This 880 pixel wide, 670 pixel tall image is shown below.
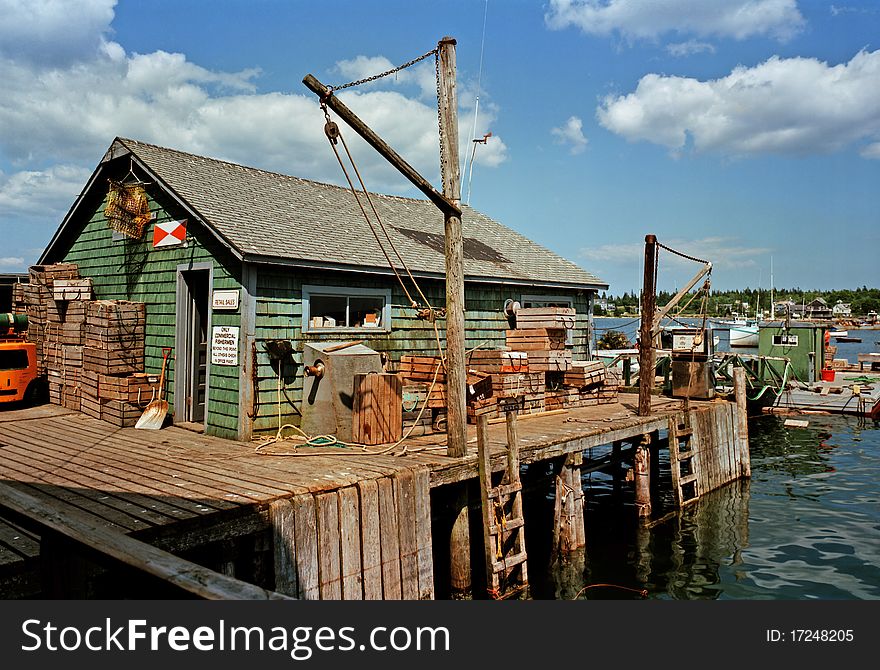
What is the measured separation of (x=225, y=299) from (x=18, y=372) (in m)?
6.64

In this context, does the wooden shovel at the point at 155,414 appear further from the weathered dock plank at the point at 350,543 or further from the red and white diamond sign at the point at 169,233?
the weathered dock plank at the point at 350,543

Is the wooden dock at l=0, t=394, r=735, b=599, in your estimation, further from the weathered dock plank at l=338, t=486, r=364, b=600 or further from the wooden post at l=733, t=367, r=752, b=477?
the wooden post at l=733, t=367, r=752, b=477

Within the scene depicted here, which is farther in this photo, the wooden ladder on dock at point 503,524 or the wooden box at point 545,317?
the wooden box at point 545,317

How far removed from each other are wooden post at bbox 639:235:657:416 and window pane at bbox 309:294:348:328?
22.4 feet

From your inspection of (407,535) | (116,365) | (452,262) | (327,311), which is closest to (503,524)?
(407,535)

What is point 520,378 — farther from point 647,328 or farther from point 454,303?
point 454,303

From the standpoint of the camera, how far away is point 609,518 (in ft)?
48.8

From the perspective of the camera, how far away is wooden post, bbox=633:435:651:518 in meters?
14.3

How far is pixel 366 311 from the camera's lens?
14039 millimetres

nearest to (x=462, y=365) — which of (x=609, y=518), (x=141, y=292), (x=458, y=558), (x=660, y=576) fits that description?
(x=458, y=558)

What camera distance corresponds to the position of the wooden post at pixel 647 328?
1512cm

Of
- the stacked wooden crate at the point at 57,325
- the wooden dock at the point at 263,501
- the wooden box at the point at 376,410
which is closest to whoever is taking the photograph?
the wooden dock at the point at 263,501

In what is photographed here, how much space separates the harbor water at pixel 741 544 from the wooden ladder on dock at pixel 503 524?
634mm

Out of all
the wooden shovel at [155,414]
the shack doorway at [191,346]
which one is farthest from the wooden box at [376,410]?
the wooden shovel at [155,414]
